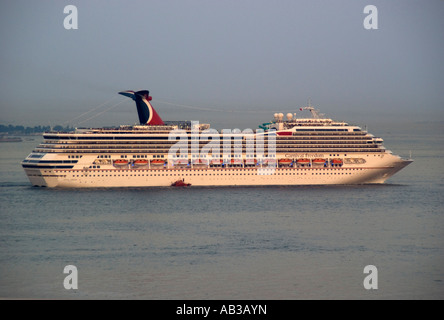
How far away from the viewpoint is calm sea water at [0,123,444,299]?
31516 mm

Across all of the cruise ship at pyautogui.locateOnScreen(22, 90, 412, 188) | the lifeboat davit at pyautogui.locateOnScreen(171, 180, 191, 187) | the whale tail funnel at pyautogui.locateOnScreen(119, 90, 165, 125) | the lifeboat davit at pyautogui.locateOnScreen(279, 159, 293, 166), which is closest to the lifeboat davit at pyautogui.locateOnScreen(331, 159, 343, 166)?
the cruise ship at pyautogui.locateOnScreen(22, 90, 412, 188)

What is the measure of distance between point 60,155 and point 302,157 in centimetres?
→ 2116

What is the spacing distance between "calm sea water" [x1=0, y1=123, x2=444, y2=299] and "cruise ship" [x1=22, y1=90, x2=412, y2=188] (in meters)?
3.00

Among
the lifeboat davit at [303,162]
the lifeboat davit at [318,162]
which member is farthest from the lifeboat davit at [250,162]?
the lifeboat davit at [318,162]

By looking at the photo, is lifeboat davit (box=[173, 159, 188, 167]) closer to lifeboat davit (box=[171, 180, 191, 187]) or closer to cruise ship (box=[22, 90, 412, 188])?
cruise ship (box=[22, 90, 412, 188])

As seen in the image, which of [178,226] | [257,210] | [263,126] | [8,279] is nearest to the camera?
[8,279]

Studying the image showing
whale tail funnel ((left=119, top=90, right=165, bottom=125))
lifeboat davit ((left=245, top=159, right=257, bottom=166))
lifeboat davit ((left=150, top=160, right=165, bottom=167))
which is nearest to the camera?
lifeboat davit ((left=150, top=160, right=165, bottom=167))

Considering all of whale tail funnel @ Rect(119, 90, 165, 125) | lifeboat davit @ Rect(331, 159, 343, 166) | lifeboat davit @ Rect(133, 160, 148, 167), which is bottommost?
lifeboat davit @ Rect(331, 159, 343, 166)

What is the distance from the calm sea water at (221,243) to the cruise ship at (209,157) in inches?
118

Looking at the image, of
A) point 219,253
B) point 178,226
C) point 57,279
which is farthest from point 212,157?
point 57,279

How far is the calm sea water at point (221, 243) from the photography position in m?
31.5
